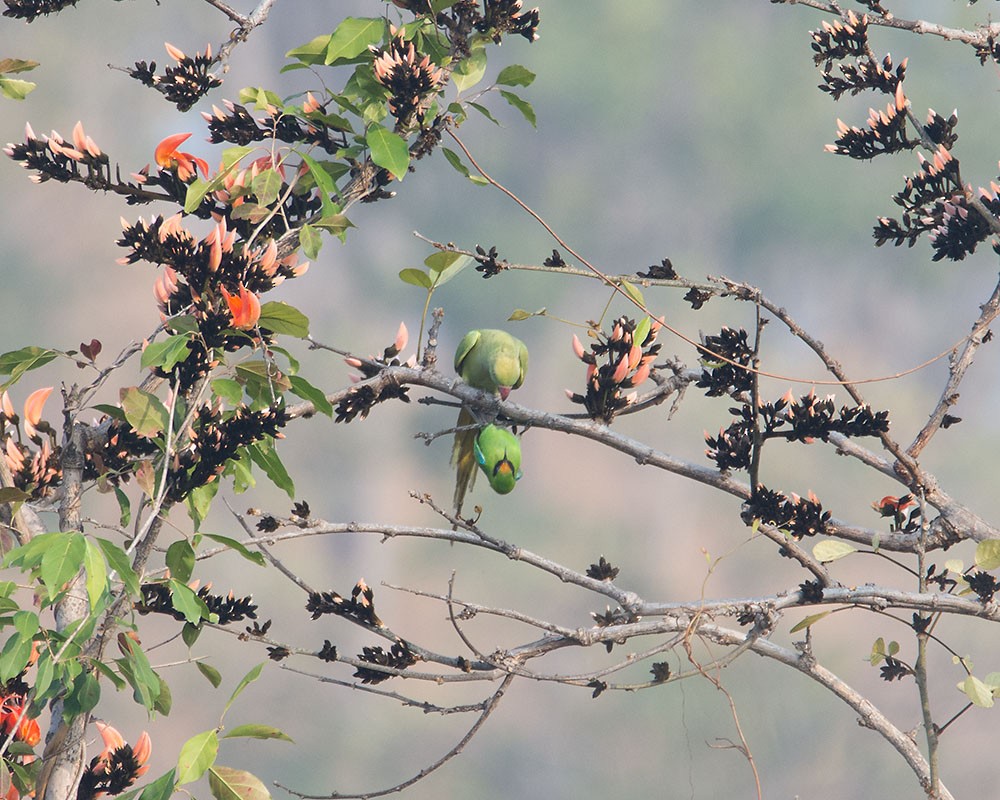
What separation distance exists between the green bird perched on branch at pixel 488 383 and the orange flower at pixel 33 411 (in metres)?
0.76

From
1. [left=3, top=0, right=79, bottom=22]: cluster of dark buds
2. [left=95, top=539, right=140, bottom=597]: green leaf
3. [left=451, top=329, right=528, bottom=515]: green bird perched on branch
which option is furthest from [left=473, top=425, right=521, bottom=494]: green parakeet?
[left=3, top=0, right=79, bottom=22]: cluster of dark buds

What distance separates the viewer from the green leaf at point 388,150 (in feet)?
4.85

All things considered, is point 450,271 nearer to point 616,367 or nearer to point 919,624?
point 616,367

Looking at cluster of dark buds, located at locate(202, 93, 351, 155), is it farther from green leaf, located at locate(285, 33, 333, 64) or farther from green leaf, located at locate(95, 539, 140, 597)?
green leaf, located at locate(95, 539, 140, 597)

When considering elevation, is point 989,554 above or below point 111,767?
above

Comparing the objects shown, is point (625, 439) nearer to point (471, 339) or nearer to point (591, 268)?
point (591, 268)

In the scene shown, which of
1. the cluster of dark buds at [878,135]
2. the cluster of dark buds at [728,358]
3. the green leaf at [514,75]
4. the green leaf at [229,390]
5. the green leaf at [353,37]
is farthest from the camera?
the cluster of dark buds at [878,135]

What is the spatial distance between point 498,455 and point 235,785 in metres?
0.89

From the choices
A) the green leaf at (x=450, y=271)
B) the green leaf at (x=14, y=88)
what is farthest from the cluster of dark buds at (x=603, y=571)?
the green leaf at (x=14, y=88)

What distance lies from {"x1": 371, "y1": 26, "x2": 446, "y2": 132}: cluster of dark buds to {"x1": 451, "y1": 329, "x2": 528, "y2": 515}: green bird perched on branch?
56cm

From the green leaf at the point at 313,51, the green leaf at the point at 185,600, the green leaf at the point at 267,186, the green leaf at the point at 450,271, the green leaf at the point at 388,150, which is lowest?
the green leaf at the point at 185,600

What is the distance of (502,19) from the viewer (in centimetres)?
173

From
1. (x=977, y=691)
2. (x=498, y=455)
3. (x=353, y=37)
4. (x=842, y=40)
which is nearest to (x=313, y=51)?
(x=353, y=37)

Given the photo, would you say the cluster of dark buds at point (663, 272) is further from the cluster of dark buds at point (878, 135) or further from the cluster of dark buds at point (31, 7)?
the cluster of dark buds at point (31, 7)
